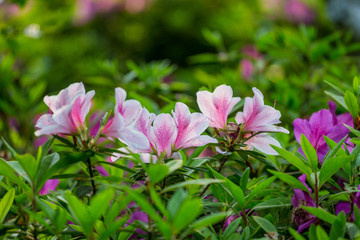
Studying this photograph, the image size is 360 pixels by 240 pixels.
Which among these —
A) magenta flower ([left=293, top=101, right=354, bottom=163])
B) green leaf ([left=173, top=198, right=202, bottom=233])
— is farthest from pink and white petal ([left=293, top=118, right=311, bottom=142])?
green leaf ([left=173, top=198, right=202, bottom=233])

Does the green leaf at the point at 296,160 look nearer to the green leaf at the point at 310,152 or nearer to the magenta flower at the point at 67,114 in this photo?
the green leaf at the point at 310,152

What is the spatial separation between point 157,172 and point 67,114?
201 millimetres

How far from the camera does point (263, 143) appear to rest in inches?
36.6

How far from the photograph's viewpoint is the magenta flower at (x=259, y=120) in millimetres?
892

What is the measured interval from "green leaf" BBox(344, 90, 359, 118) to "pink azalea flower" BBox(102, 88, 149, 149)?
508mm

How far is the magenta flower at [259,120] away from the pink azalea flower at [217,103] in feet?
0.11

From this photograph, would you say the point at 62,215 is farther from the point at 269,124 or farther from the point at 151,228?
the point at 269,124

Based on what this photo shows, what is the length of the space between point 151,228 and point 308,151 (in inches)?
13.8

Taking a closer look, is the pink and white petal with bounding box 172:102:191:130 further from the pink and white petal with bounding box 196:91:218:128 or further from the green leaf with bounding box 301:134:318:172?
the green leaf with bounding box 301:134:318:172

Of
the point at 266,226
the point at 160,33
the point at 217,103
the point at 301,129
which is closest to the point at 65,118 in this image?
the point at 217,103

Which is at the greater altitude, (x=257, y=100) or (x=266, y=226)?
(x=257, y=100)

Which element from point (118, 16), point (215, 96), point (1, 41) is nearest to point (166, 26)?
point (118, 16)

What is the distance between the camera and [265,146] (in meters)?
0.92

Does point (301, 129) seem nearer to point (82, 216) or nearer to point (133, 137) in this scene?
point (133, 137)
